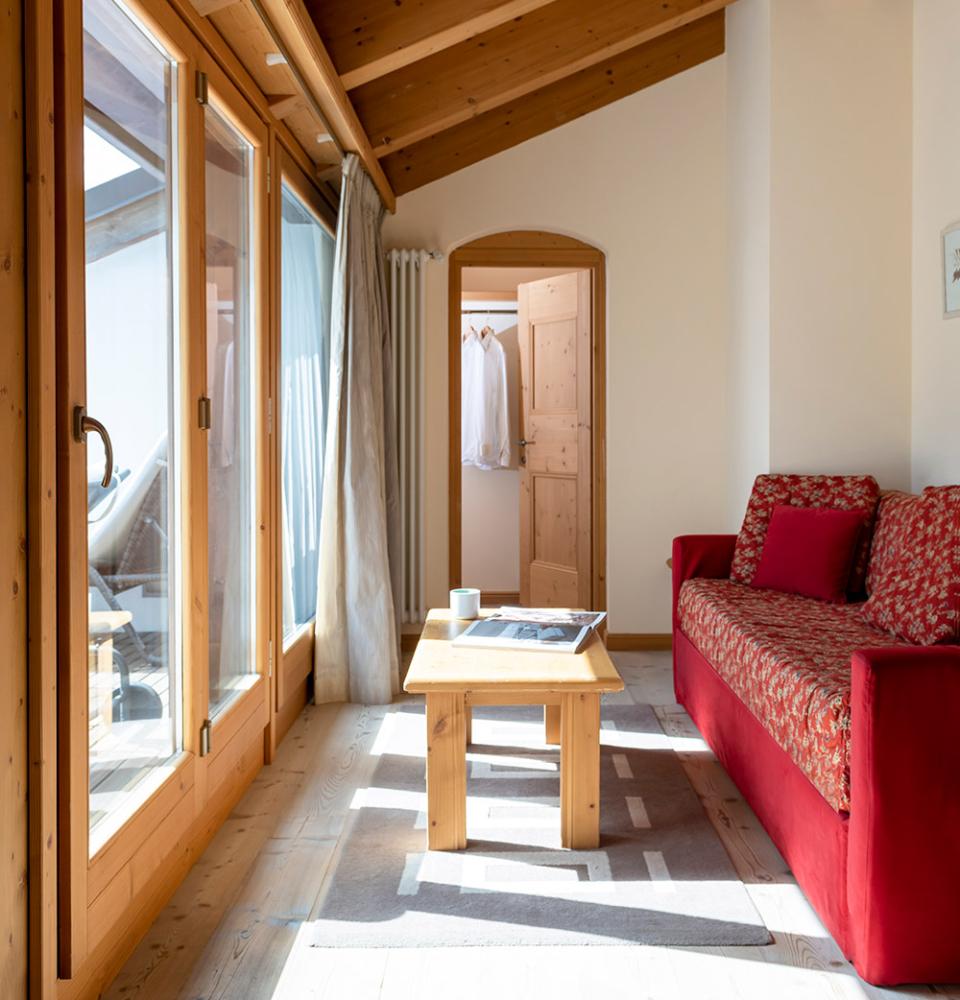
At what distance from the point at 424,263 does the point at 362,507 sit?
1.57m

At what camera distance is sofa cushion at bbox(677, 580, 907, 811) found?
201cm

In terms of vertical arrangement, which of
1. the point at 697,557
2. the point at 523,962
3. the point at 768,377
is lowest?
the point at 523,962

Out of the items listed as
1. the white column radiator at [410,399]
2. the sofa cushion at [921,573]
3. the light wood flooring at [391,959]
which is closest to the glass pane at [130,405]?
the light wood flooring at [391,959]

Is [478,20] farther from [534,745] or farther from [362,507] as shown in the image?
[534,745]

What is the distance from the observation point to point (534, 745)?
10.9 ft

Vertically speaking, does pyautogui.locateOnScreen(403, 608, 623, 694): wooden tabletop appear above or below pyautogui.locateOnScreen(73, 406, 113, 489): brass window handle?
below

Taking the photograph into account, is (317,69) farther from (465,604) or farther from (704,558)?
(704,558)

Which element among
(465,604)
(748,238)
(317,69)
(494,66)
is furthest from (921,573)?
(494,66)

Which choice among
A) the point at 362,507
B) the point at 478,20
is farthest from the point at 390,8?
the point at 362,507

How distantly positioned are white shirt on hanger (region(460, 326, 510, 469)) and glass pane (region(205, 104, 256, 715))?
3.62 m

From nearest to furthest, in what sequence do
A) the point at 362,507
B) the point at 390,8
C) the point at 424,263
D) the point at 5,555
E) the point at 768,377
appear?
1. the point at 5,555
2. the point at 390,8
3. the point at 362,507
4. the point at 768,377
5. the point at 424,263

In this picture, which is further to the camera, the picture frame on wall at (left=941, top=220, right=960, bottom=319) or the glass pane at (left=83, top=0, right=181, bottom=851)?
the picture frame on wall at (left=941, top=220, right=960, bottom=319)

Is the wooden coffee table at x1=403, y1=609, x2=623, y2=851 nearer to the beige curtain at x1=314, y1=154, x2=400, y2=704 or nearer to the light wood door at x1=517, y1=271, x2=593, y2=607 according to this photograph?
the beige curtain at x1=314, y1=154, x2=400, y2=704

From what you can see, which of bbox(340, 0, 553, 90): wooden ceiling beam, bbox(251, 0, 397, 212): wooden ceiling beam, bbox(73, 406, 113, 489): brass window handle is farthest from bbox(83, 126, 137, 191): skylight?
bbox(340, 0, 553, 90): wooden ceiling beam
